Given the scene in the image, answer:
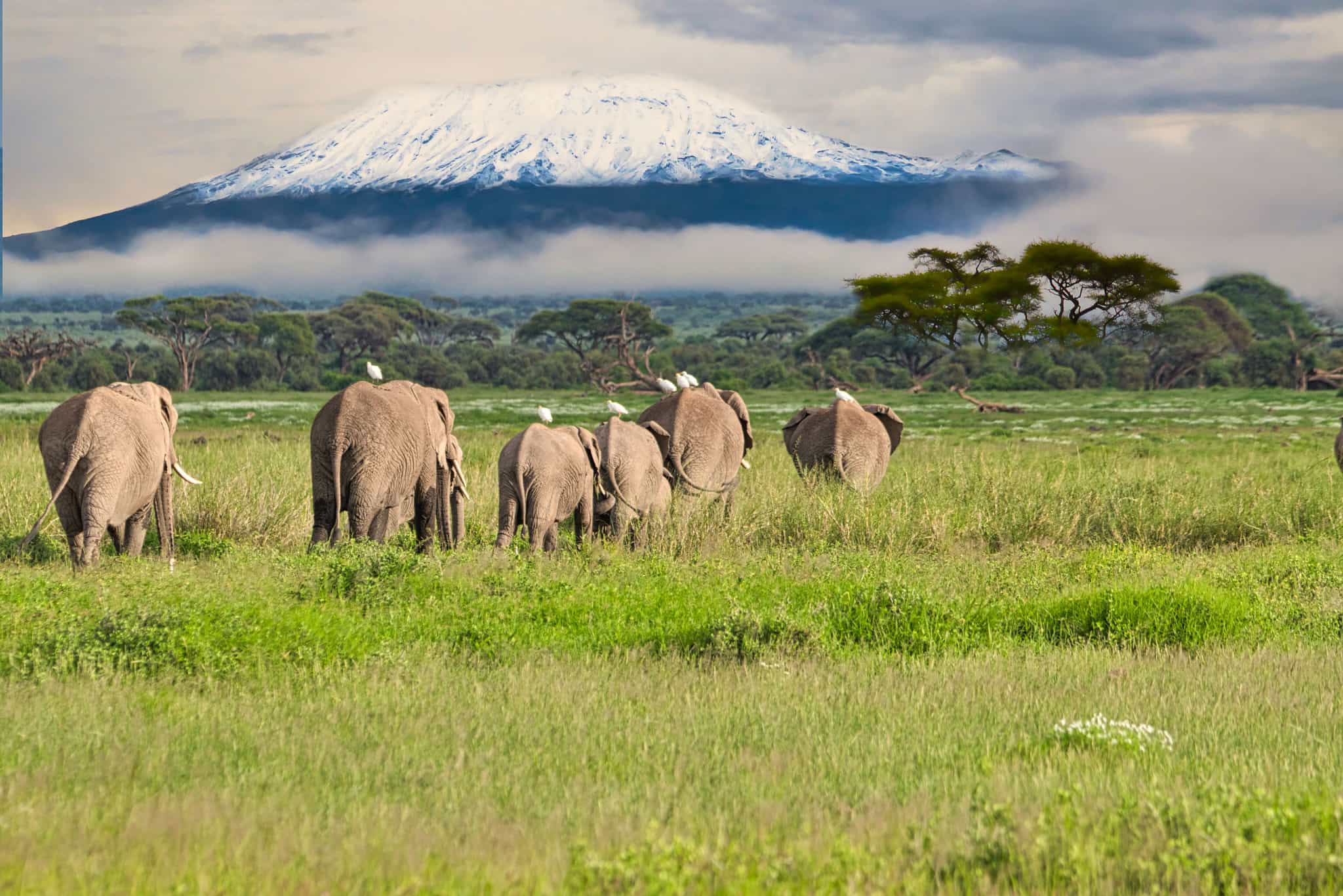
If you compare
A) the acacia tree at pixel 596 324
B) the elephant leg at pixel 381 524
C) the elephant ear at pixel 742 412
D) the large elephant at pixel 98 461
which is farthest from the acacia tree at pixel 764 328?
the large elephant at pixel 98 461

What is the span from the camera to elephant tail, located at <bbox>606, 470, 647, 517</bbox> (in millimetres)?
11500

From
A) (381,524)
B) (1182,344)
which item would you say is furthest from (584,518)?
(1182,344)

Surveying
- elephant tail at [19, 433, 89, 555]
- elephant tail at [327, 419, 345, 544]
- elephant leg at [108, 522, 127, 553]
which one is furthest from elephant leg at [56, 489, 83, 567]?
elephant tail at [327, 419, 345, 544]

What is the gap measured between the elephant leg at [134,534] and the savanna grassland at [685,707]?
1.86 ft

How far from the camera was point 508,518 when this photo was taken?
10812 mm

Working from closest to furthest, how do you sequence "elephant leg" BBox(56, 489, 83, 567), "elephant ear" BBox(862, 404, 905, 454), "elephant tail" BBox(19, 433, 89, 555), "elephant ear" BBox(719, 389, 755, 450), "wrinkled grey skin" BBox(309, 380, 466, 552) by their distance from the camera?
"elephant tail" BBox(19, 433, 89, 555)
"elephant leg" BBox(56, 489, 83, 567)
"wrinkled grey skin" BBox(309, 380, 466, 552)
"elephant ear" BBox(719, 389, 755, 450)
"elephant ear" BBox(862, 404, 905, 454)

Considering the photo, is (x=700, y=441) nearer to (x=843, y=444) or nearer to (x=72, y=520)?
(x=843, y=444)

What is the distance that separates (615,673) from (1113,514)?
8.50m

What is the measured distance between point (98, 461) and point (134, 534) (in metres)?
1.37

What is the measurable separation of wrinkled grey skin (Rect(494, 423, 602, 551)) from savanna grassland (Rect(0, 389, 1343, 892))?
29 cm

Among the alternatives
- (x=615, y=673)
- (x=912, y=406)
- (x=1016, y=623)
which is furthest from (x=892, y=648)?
(x=912, y=406)

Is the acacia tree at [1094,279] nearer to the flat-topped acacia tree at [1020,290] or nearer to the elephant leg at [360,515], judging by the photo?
the flat-topped acacia tree at [1020,290]

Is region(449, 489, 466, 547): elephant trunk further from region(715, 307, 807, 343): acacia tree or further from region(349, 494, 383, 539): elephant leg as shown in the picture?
region(715, 307, 807, 343): acacia tree

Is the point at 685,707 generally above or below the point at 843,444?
below
